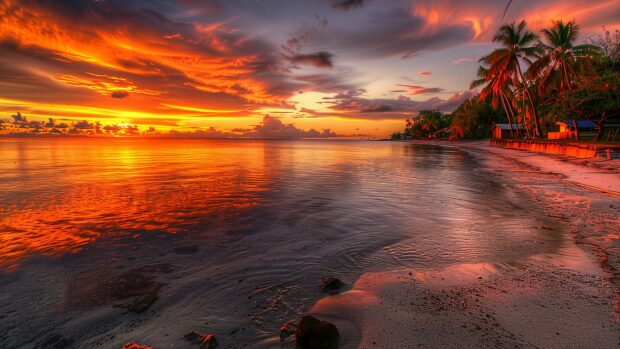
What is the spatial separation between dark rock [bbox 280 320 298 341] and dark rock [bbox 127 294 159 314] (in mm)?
2316

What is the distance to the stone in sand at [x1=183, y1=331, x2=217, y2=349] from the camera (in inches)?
145

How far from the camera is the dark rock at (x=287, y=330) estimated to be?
12.7ft

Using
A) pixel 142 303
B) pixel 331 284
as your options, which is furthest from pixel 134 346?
pixel 331 284

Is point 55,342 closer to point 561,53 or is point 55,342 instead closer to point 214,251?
point 214,251

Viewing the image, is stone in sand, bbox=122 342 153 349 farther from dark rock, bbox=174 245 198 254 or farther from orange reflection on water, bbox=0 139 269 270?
orange reflection on water, bbox=0 139 269 270

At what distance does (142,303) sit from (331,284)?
3.08m

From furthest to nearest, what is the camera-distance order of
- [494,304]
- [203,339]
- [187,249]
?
1. [187,249]
2. [494,304]
3. [203,339]

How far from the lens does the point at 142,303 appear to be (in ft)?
16.1

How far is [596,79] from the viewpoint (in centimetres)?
2753

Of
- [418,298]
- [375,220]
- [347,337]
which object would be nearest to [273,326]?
[347,337]

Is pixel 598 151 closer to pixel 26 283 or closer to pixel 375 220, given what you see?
pixel 375 220

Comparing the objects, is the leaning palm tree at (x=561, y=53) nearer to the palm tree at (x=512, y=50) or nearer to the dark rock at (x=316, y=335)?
the palm tree at (x=512, y=50)

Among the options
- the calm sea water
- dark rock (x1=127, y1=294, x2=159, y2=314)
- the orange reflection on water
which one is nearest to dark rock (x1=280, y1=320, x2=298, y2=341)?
the calm sea water

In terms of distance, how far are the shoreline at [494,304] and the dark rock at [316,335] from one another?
207mm
